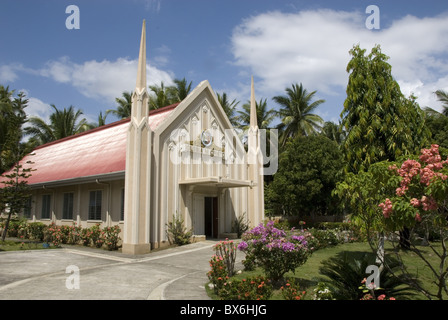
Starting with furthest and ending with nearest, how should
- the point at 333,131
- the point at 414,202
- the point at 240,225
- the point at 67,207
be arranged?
the point at 333,131
the point at 67,207
the point at 240,225
the point at 414,202

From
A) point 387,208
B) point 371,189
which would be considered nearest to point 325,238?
point 371,189

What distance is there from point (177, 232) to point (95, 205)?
5.22 metres

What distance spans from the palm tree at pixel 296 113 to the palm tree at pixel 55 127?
82.5 feet

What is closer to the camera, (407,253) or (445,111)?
(407,253)

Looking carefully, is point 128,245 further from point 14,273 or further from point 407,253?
point 407,253

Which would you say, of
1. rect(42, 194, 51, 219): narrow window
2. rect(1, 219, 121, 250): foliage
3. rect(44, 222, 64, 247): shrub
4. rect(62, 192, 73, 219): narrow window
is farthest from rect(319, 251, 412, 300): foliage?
rect(42, 194, 51, 219): narrow window

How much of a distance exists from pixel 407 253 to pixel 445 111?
96.1ft

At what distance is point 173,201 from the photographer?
16797 mm

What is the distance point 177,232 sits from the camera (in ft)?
53.9

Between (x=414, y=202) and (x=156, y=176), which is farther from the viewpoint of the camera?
(x=156, y=176)

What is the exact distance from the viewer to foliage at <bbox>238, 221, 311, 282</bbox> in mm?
7902

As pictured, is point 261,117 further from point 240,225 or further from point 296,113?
point 240,225
